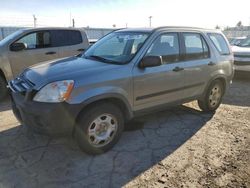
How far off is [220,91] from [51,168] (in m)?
3.88

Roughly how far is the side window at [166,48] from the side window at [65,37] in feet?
11.7

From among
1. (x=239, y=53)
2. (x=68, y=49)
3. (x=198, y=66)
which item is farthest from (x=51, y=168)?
(x=239, y=53)

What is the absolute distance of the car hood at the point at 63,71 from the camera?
331cm

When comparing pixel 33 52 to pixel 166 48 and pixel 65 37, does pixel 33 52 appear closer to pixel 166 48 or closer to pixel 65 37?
pixel 65 37

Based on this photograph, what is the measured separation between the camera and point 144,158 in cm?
358

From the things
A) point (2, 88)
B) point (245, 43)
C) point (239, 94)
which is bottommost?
point (239, 94)

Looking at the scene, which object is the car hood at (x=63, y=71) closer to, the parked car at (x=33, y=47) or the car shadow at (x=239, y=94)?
the parked car at (x=33, y=47)

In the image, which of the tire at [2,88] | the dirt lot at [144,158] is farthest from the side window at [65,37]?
the dirt lot at [144,158]

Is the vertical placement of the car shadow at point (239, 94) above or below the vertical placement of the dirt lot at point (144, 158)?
above

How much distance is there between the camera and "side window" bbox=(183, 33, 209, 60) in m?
4.58

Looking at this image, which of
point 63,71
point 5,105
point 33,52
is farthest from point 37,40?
point 63,71

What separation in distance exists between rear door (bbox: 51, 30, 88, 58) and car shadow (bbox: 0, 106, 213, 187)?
3.01 m

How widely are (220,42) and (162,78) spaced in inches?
81.5

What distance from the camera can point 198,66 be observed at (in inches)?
186
